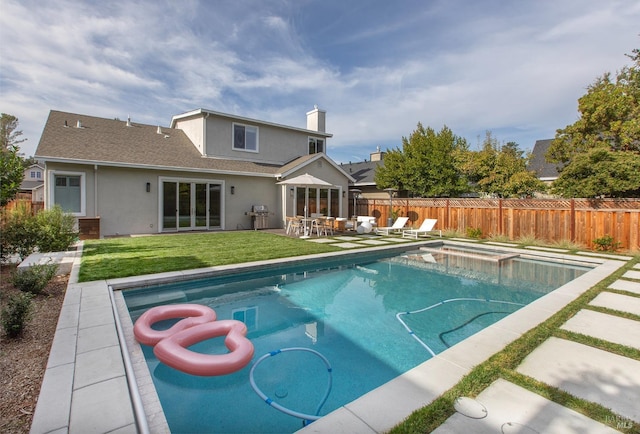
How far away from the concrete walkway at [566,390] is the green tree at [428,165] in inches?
657

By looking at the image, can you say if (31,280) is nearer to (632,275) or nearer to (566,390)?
(566,390)

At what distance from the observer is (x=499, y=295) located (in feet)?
23.4

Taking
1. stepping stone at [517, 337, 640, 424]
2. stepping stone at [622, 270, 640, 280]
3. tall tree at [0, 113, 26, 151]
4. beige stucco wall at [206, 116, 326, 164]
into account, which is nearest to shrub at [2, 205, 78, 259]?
beige stucco wall at [206, 116, 326, 164]

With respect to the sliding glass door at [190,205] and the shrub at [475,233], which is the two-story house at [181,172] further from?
the shrub at [475,233]

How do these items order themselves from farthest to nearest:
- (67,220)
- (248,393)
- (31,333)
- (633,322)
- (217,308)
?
1. (67,220)
2. (217,308)
3. (633,322)
4. (31,333)
5. (248,393)

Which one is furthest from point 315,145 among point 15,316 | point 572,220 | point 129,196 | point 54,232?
point 15,316

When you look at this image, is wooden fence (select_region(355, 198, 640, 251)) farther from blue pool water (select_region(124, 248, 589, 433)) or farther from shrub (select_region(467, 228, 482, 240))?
blue pool water (select_region(124, 248, 589, 433))

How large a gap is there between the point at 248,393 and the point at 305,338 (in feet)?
5.13

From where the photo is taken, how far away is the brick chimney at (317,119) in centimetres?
2147

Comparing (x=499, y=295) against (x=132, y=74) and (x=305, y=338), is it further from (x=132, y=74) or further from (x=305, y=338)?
(x=132, y=74)

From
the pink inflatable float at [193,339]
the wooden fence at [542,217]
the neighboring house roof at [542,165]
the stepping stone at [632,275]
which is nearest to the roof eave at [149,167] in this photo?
the wooden fence at [542,217]

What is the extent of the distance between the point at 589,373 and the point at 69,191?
15275 mm

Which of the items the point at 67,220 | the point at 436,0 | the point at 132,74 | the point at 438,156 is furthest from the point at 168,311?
the point at 438,156

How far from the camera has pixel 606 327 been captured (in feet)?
14.3
